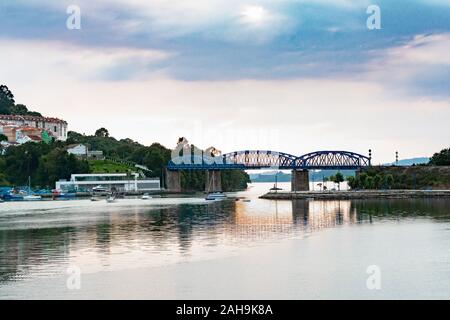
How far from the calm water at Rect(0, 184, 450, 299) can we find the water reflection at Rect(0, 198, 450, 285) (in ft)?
0.36

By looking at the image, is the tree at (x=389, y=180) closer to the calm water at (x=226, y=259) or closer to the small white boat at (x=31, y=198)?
the small white boat at (x=31, y=198)

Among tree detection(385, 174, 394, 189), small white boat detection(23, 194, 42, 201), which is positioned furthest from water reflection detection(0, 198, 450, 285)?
small white boat detection(23, 194, 42, 201)

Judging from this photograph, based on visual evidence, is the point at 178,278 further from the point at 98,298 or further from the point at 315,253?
the point at 315,253

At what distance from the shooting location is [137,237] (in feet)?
245

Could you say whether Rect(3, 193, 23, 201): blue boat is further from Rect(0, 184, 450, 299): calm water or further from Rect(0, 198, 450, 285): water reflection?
Rect(0, 184, 450, 299): calm water

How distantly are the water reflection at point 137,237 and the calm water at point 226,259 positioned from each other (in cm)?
11

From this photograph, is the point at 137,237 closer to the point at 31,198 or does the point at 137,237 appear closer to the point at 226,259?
the point at 226,259

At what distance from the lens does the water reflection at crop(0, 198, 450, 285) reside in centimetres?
5610

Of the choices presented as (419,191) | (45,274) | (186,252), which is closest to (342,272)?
(186,252)

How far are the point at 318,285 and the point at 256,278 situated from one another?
4.62 meters

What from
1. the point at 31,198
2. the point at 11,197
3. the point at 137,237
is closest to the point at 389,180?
the point at 31,198

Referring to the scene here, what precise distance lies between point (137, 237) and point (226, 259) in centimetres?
1947

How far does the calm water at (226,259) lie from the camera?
1764 inches

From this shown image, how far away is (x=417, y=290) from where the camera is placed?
146 feet
